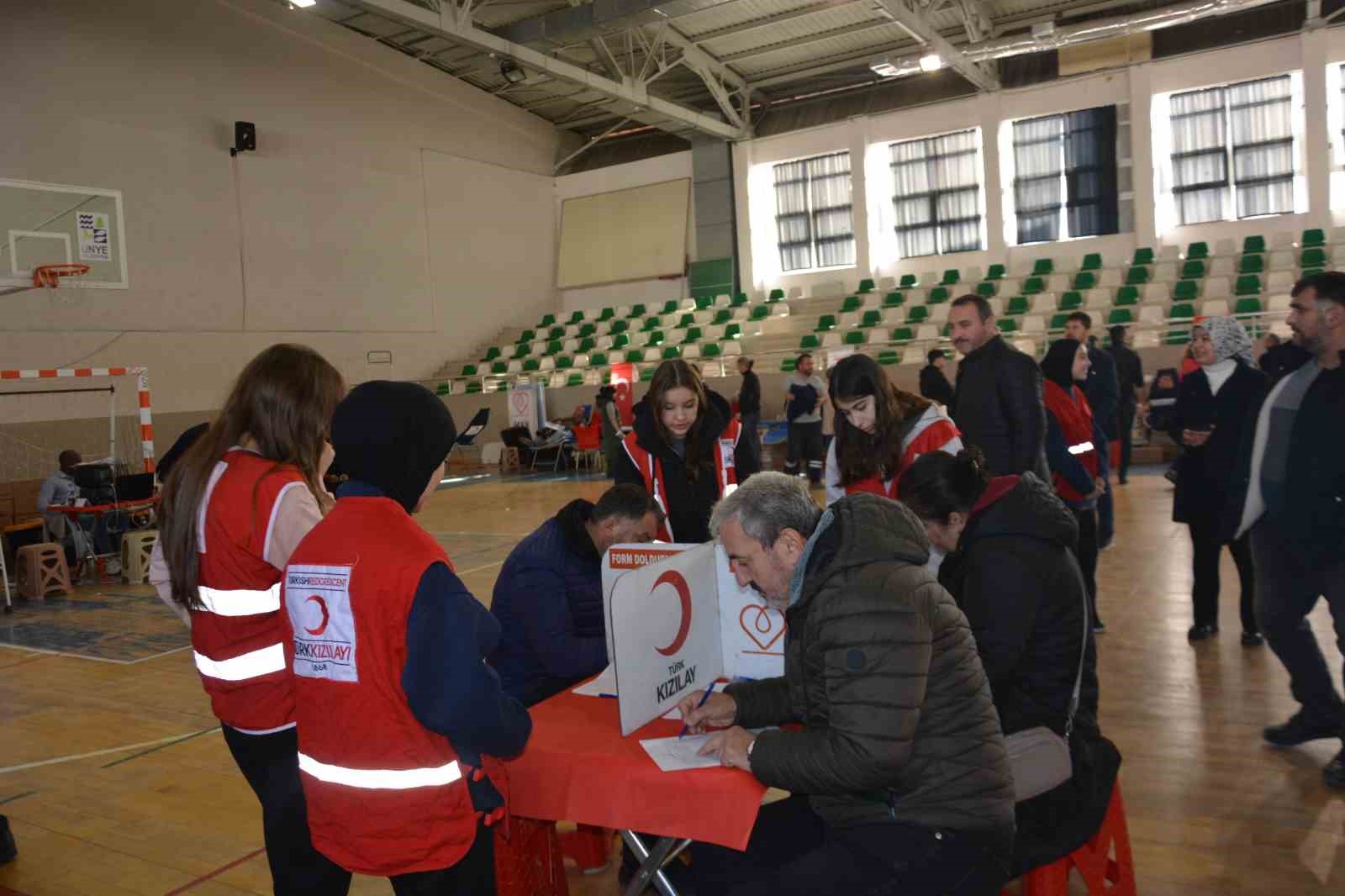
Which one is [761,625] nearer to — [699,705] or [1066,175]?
[699,705]

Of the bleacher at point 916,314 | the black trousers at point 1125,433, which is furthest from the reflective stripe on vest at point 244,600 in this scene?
the bleacher at point 916,314

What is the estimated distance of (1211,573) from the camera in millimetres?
4469

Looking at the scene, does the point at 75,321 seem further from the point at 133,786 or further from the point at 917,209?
the point at 917,209

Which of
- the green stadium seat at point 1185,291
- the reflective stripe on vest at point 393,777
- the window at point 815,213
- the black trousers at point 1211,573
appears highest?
the window at point 815,213

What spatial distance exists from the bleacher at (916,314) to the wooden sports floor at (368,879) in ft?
25.2

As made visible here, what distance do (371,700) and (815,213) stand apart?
57.5 ft

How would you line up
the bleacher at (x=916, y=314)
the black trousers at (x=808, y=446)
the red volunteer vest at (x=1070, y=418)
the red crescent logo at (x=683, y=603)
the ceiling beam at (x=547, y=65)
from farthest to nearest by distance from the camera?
the bleacher at (x=916, y=314) < the black trousers at (x=808, y=446) < the ceiling beam at (x=547, y=65) < the red volunteer vest at (x=1070, y=418) < the red crescent logo at (x=683, y=603)

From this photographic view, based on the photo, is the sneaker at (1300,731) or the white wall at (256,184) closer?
the sneaker at (1300,731)

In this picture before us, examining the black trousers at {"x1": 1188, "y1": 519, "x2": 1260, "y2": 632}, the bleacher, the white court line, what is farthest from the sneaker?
the bleacher

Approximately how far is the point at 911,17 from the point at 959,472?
12.0 metres

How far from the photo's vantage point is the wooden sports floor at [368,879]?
2.68 meters

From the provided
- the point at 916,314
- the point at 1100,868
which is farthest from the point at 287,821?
the point at 916,314

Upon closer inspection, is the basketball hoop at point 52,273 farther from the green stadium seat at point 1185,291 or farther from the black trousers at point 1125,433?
the green stadium seat at point 1185,291

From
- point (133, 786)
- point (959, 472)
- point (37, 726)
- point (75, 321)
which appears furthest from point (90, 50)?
point (959, 472)
